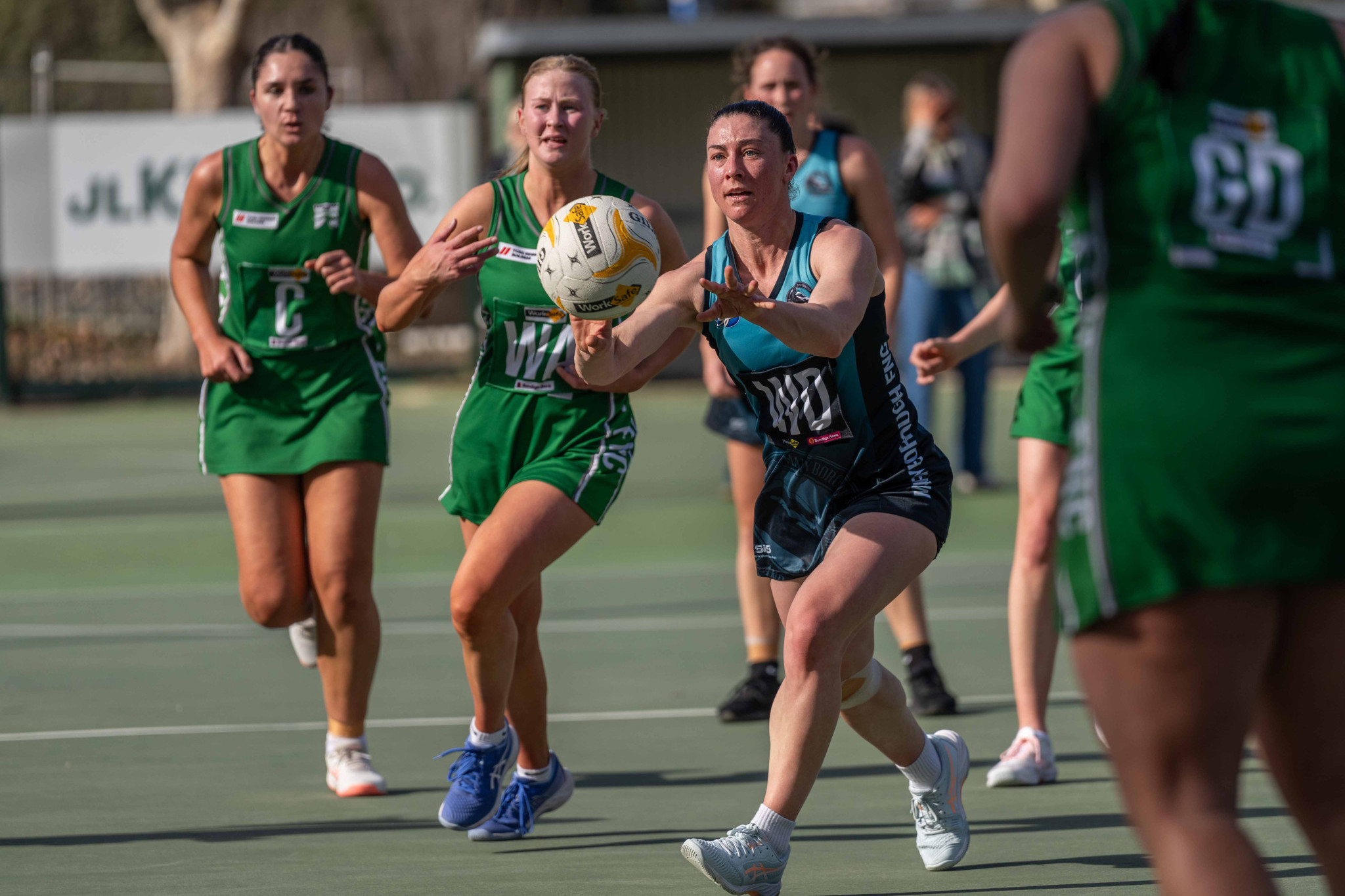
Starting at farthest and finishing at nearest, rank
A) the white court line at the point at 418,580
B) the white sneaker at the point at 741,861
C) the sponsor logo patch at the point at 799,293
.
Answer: the white court line at the point at 418,580 < the sponsor logo patch at the point at 799,293 < the white sneaker at the point at 741,861

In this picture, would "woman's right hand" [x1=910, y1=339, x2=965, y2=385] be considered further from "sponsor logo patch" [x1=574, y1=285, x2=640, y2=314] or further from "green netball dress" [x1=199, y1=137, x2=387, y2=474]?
"green netball dress" [x1=199, y1=137, x2=387, y2=474]

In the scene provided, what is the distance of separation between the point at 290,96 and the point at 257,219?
41 cm

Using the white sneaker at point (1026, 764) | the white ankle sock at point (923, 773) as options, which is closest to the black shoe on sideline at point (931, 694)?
the white sneaker at point (1026, 764)

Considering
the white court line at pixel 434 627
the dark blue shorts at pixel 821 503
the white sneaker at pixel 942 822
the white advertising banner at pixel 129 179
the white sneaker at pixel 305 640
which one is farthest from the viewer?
the white advertising banner at pixel 129 179

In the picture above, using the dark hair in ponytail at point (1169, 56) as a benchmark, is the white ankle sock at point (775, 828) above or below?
below

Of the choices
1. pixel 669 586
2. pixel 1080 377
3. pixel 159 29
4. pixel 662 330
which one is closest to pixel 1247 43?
pixel 1080 377

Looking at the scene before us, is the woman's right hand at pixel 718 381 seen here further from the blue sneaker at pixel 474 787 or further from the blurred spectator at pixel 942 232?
the blurred spectator at pixel 942 232

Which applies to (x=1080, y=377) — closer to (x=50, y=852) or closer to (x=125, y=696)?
(x=50, y=852)

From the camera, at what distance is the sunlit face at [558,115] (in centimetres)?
503

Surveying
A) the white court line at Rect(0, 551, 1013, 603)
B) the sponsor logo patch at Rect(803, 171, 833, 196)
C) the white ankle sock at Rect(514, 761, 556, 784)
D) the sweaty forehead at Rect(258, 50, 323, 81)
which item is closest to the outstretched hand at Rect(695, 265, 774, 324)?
the white ankle sock at Rect(514, 761, 556, 784)

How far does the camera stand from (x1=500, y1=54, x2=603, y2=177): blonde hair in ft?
16.6

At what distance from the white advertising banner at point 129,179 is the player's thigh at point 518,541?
14.0 m

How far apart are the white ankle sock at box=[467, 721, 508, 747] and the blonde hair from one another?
1.60 metres

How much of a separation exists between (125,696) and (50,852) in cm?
229
